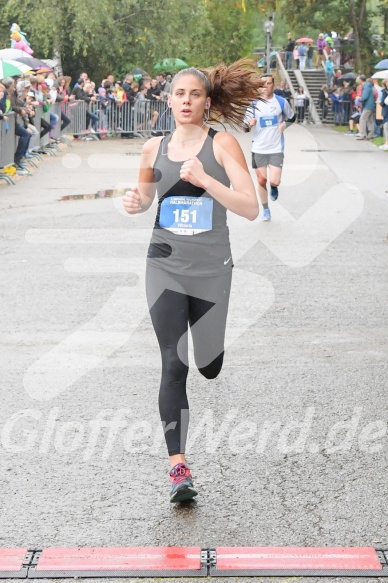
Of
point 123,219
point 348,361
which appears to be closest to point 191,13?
point 123,219

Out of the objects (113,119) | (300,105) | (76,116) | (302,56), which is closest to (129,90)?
(113,119)

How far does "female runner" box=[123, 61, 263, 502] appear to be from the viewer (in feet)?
16.4

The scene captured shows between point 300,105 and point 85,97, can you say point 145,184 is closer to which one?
point 85,97

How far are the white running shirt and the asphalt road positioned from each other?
A: 1586 millimetres

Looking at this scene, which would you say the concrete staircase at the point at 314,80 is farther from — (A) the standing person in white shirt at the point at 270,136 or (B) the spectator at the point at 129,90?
(A) the standing person in white shirt at the point at 270,136

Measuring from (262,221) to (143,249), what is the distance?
3.00 meters

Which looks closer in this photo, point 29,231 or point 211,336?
point 211,336

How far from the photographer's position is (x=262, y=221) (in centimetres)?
1514

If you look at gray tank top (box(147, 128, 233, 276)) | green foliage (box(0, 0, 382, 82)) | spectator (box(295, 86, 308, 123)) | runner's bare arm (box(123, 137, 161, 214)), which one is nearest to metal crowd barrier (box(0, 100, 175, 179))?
green foliage (box(0, 0, 382, 82))

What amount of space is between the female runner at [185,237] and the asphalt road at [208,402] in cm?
40

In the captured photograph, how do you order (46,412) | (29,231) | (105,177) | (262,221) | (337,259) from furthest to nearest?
(105,177), (262,221), (29,231), (337,259), (46,412)

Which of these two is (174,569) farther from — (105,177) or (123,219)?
(105,177)

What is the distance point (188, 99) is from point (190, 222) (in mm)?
546

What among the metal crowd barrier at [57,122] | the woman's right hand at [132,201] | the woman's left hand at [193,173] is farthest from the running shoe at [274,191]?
the metal crowd barrier at [57,122]
